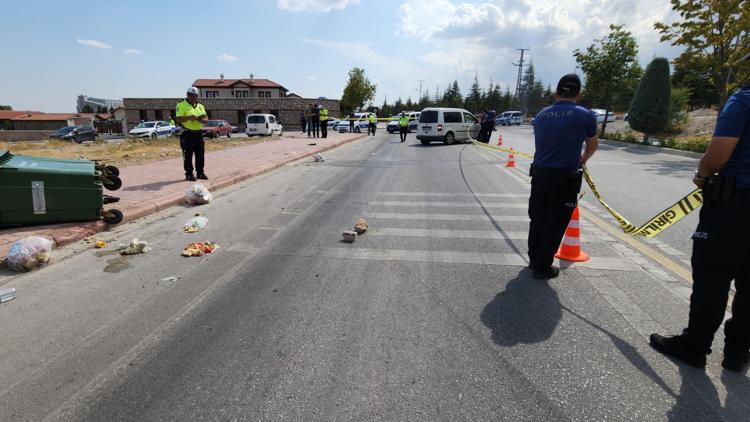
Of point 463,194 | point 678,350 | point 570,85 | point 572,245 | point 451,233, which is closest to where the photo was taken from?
point 678,350

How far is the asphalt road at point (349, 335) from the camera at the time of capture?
2.53 metres

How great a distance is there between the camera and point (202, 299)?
3945 mm

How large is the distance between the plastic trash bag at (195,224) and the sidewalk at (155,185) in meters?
1.05

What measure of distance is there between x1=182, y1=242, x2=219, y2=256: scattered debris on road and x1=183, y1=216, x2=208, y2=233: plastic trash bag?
81 centimetres

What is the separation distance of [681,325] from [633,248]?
2152mm

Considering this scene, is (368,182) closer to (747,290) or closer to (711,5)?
(747,290)

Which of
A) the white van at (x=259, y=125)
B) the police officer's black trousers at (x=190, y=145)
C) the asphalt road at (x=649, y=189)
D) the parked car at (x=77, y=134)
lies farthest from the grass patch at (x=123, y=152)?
the parked car at (x=77, y=134)

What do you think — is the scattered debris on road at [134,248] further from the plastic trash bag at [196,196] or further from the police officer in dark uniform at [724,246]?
the police officer in dark uniform at [724,246]

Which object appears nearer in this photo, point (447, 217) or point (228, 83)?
point (447, 217)

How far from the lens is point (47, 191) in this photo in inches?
221

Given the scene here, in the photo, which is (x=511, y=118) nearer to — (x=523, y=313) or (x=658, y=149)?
(x=658, y=149)

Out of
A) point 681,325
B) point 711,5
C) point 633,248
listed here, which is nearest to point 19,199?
point 681,325

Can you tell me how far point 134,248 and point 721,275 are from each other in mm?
5826

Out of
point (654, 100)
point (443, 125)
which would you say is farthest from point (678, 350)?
point (654, 100)
